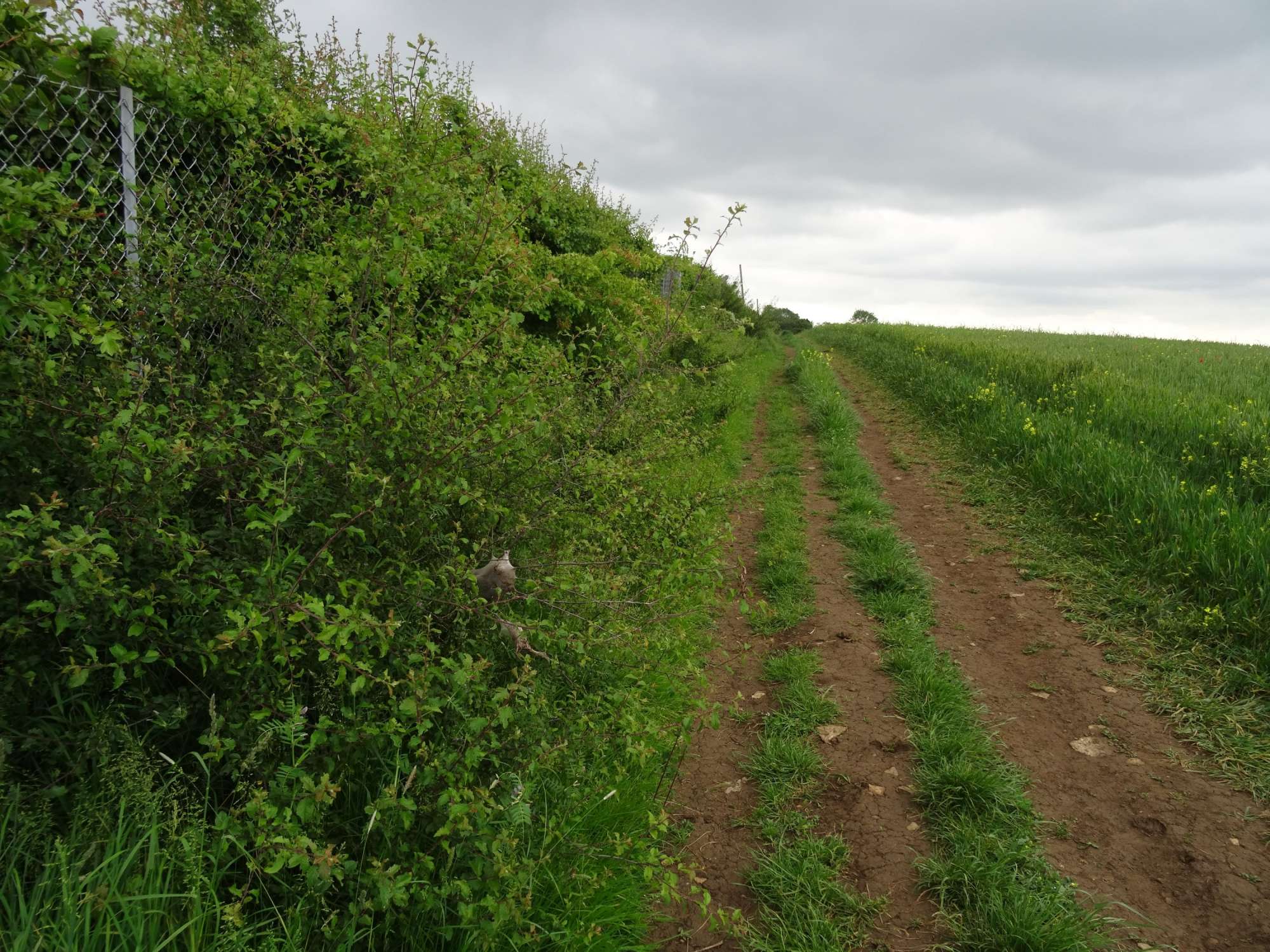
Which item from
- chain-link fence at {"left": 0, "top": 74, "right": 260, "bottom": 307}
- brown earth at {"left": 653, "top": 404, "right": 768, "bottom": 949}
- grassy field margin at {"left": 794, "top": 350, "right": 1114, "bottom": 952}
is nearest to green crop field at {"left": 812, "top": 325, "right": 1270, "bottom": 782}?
grassy field margin at {"left": 794, "top": 350, "right": 1114, "bottom": 952}

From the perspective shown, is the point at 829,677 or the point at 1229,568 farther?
the point at 1229,568

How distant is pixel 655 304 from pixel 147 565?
737cm

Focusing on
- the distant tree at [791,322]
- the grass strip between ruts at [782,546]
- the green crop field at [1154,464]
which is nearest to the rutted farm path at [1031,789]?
the grass strip between ruts at [782,546]

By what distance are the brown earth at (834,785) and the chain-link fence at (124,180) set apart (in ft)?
10.7

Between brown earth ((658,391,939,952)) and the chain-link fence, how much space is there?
3.26m

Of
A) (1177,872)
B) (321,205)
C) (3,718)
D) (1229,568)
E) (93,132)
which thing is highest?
(93,132)

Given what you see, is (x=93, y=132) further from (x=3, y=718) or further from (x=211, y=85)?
(x=3, y=718)

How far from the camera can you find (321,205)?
3.74 meters

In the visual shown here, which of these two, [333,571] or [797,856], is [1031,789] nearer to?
[797,856]

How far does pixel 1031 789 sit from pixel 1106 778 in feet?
1.52

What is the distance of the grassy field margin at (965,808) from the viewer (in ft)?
8.47

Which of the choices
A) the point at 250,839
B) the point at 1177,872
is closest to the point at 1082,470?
the point at 1177,872

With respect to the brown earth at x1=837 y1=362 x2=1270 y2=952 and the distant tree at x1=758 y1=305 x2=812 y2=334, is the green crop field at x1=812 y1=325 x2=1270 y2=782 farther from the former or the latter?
the distant tree at x1=758 y1=305 x2=812 y2=334

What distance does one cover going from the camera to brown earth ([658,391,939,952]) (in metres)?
2.74
